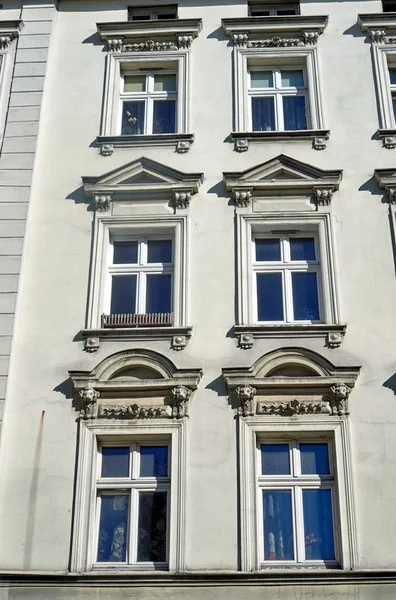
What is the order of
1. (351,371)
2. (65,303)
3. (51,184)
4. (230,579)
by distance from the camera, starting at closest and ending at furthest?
(230,579) < (351,371) < (65,303) < (51,184)

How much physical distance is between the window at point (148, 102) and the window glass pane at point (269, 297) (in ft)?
12.6

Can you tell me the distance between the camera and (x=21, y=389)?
1431 cm

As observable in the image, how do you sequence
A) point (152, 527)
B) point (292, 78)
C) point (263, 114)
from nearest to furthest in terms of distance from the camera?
point (152, 527)
point (263, 114)
point (292, 78)

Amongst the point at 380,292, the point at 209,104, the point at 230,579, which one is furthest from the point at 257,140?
the point at 230,579

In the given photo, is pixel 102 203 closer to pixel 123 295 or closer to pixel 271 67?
pixel 123 295

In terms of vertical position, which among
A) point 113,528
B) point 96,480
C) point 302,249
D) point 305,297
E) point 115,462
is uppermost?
point 302,249

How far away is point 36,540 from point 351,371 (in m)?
5.55

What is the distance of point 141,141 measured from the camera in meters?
16.8

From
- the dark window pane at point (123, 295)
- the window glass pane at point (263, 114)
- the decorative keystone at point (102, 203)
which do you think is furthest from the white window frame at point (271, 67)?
the dark window pane at point (123, 295)

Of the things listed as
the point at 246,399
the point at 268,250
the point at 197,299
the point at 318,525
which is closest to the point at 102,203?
the point at 197,299

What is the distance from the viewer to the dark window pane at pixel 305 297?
1495 centimetres

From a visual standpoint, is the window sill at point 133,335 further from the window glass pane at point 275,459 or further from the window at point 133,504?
the window glass pane at point 275,459

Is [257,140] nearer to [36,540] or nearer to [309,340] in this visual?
[309,340]

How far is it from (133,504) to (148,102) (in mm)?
8344
